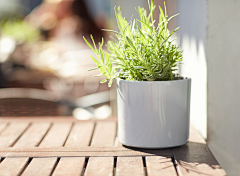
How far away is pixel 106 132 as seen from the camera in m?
0.75

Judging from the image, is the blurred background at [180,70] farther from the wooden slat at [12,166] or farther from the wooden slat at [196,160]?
the wooden slat at [12,166]

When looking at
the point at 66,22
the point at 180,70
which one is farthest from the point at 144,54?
the point at 66,22

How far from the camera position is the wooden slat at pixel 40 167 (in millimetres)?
485

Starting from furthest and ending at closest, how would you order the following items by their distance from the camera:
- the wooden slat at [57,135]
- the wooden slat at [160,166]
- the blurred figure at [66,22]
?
the blurred figure at [66,22] < the wooden slat at [57,135] < the wooden slat at [160,166]

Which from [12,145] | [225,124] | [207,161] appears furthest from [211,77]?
[12,145]

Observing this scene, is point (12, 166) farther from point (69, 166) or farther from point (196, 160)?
point (196, 160)

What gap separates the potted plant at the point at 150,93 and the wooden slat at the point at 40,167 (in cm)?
17

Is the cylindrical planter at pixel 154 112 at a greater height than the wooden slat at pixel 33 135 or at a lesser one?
greater

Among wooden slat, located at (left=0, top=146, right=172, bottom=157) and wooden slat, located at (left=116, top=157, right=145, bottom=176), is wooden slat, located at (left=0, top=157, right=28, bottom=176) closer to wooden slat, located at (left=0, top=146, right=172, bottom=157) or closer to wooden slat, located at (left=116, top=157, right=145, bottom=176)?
wooden slat, located at (left=0, top=146, right=172, bottom=157)

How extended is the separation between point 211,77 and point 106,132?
31cm

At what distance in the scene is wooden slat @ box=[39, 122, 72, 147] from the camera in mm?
658

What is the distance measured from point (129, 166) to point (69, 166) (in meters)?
0.11

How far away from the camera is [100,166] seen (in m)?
0.51

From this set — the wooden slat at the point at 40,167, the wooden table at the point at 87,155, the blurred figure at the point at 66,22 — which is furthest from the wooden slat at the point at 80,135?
the blurred figure at the point at 66,22
